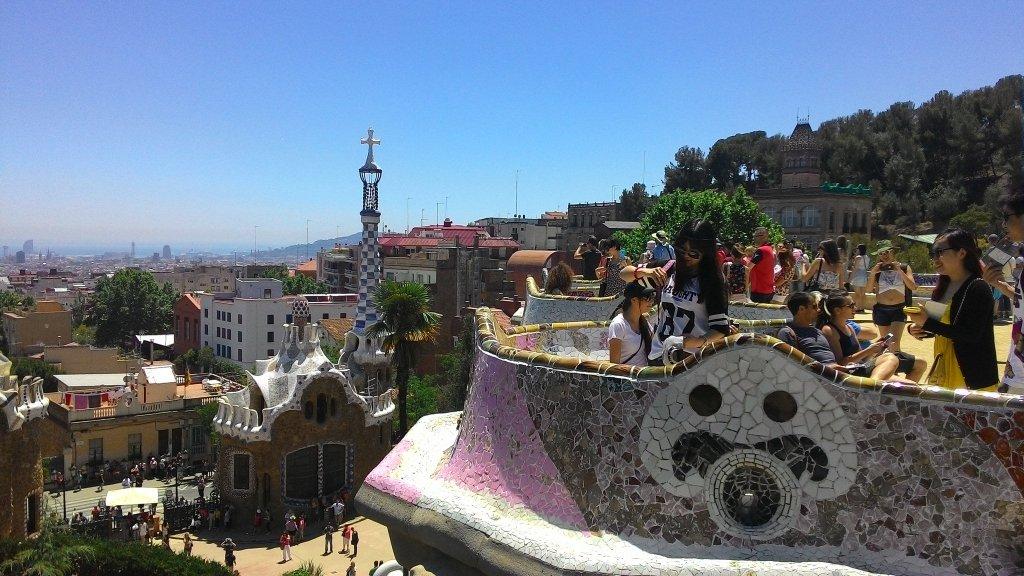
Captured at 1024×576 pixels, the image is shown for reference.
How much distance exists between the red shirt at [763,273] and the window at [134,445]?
31.4 m

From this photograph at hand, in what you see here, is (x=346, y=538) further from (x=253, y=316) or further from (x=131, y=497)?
(x=253, y=316)

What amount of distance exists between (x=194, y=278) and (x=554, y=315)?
478ft

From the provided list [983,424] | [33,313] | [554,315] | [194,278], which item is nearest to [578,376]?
[983,424]

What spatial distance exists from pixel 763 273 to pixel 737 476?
22.4 ft

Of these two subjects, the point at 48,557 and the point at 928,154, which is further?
the point at 928,154

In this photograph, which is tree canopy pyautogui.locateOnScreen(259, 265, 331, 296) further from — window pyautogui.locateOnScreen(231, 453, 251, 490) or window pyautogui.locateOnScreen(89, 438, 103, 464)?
window pyautogui.locateOnScreen(231, 453, 251, 490)

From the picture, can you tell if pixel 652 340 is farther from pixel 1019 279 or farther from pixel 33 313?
Result: pixel 33 313

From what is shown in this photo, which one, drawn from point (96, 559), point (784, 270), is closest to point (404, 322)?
point (96, 559)

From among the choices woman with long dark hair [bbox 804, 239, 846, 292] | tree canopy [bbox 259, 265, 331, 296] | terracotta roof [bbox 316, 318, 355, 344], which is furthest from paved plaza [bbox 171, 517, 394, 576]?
tree canopy [bbox 259, 265, 331, 296]

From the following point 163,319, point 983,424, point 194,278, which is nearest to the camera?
point 983,424

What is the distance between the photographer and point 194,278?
145250 millimetres

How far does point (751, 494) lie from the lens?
564 centimetres

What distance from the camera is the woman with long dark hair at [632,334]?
6891mm

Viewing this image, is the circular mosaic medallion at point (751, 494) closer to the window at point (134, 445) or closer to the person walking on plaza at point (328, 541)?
the person walking on plaza at point (328, 541)
